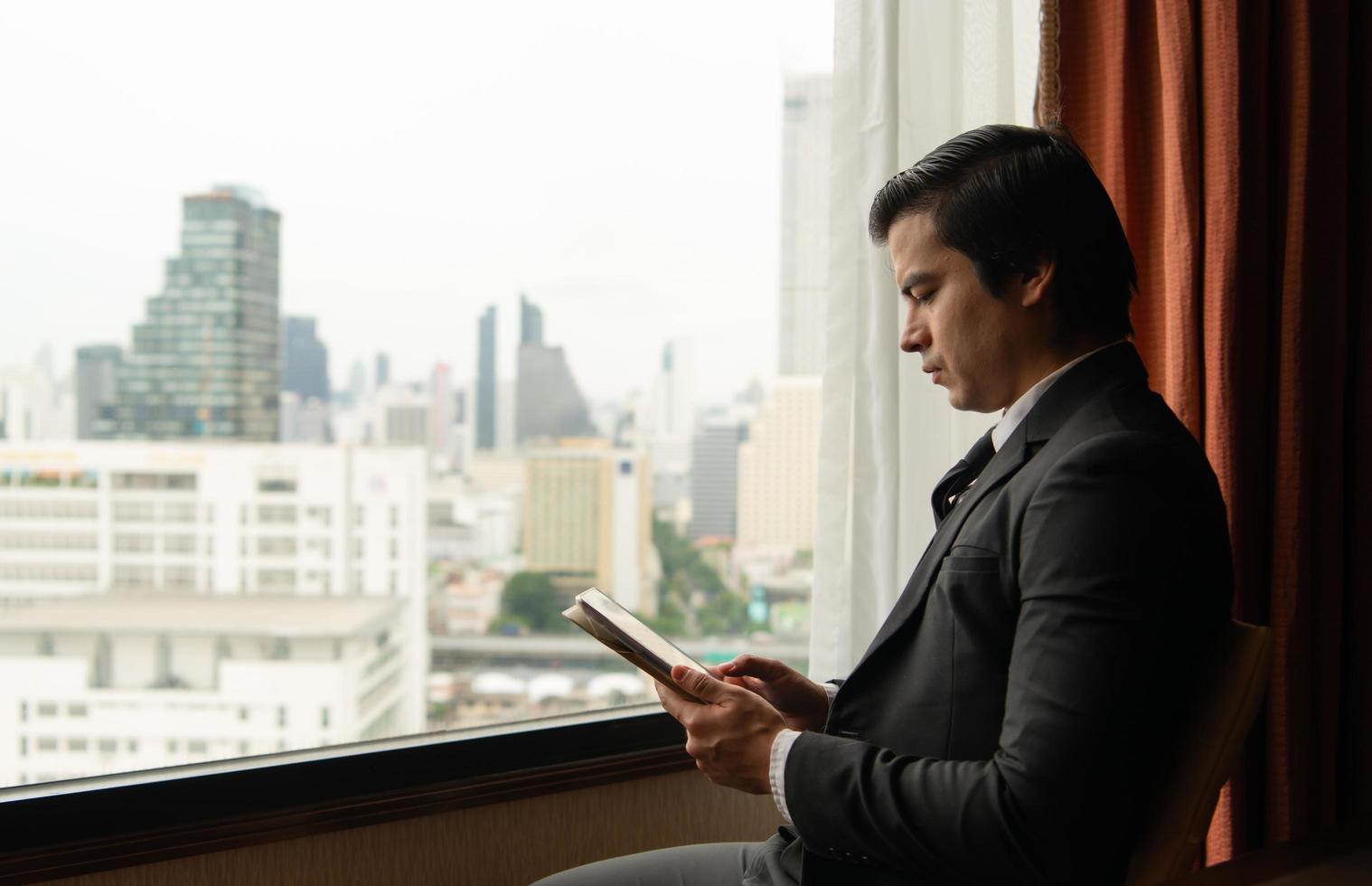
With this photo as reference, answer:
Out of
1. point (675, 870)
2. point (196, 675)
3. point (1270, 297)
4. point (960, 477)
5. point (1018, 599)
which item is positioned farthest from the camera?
point (196, 675)

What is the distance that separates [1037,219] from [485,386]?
153cm

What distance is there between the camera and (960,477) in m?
1.07

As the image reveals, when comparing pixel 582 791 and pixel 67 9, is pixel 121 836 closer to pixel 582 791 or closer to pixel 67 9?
pixel 582 791

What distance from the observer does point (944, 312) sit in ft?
3.16

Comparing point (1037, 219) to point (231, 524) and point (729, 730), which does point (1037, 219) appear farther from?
point (231, 524)

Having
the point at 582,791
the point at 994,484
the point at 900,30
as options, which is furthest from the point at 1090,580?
the point at 900,30

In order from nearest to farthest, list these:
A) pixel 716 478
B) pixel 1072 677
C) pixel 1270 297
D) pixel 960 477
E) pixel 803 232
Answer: pixel 1072 677 < pixel 960 477 < pixel 1270 297 < pixel 803 232 < pixel 716 478

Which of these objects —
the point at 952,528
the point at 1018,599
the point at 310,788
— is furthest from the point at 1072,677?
the point at 310,788

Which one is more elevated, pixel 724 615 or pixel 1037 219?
pixel 1037 219

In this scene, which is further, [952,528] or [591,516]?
[591,516]

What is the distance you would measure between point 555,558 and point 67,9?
1425mm

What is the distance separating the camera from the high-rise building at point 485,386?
2.15 metres

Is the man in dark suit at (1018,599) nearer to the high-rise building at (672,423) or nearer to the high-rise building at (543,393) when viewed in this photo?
the high-rise building at (672,423)

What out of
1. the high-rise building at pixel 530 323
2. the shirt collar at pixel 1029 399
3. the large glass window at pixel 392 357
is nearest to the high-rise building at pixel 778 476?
the large glass window at pixel 392 357
